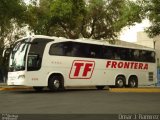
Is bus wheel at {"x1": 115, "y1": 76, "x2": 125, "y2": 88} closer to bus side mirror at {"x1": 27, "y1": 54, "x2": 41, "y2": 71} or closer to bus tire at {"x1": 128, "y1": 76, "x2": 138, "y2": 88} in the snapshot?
bus tire at {"x1": 128, "y1": 76, "x2": 138, "y2": 88}

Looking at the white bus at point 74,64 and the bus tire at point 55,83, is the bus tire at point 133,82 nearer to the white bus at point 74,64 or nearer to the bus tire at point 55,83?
the white bus at point 74,64

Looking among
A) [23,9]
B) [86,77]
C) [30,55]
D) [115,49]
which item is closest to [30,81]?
[30,55]

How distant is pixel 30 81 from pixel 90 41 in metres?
5.30

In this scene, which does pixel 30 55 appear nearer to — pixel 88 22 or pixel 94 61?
pixel 94 61

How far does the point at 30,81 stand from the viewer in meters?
23.6

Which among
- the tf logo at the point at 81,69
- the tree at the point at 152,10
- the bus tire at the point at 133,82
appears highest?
the tree at the point at 152,10

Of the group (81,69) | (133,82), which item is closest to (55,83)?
(81,69)

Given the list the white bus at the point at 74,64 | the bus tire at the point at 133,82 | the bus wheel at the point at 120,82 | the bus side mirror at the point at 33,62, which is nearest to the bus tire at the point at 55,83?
the white bus at the point at 74,64

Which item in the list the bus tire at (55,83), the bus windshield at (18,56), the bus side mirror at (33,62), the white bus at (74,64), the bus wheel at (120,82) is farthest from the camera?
the bus wheel at (120,82)

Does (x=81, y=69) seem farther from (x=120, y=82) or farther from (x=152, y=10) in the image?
(x=152, y=10)

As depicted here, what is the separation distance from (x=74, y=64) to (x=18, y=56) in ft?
11.6

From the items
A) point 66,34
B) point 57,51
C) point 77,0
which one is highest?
point 77,0

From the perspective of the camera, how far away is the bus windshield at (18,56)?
23598mm

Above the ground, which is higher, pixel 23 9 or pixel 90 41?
pixel 23 9
